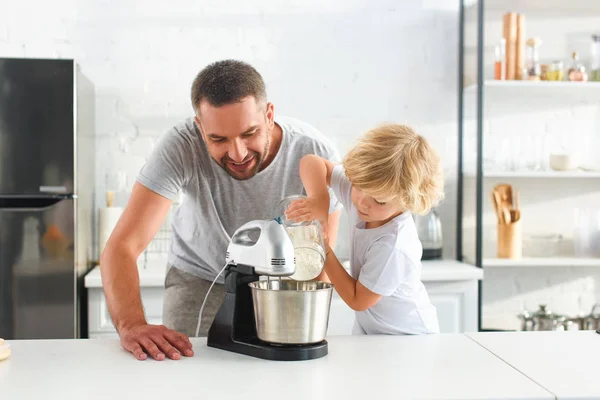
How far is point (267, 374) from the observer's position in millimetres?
1380

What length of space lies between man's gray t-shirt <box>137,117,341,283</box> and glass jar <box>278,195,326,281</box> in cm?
50

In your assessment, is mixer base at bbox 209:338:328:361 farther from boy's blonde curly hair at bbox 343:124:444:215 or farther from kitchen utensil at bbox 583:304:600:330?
kitchen utensil at bbox 583:304:600:330

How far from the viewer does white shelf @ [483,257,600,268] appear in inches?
131

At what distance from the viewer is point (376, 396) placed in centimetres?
124

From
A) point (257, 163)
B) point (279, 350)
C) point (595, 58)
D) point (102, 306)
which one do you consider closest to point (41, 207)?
point (102, 306)

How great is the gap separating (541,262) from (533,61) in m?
0.94

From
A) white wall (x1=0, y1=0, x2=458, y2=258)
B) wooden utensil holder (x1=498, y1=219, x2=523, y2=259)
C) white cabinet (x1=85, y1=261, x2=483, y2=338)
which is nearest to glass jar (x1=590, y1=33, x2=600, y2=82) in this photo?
white wall (x1=0, y1=0, x2=458, y2=258)

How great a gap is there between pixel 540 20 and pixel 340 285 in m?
2.36

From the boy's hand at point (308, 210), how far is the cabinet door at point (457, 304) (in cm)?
139

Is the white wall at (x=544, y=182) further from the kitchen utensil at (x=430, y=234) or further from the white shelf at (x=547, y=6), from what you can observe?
the kitchen utensil at (x=430, y=234)

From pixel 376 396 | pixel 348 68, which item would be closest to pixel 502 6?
pixel 348 68

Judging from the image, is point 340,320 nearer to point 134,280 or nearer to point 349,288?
point 349,288

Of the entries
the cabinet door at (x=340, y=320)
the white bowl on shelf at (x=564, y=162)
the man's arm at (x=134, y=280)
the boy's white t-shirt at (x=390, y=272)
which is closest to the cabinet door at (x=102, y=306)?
the cabinet door at (x=340, y=320)

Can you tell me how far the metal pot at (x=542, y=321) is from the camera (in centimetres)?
332
